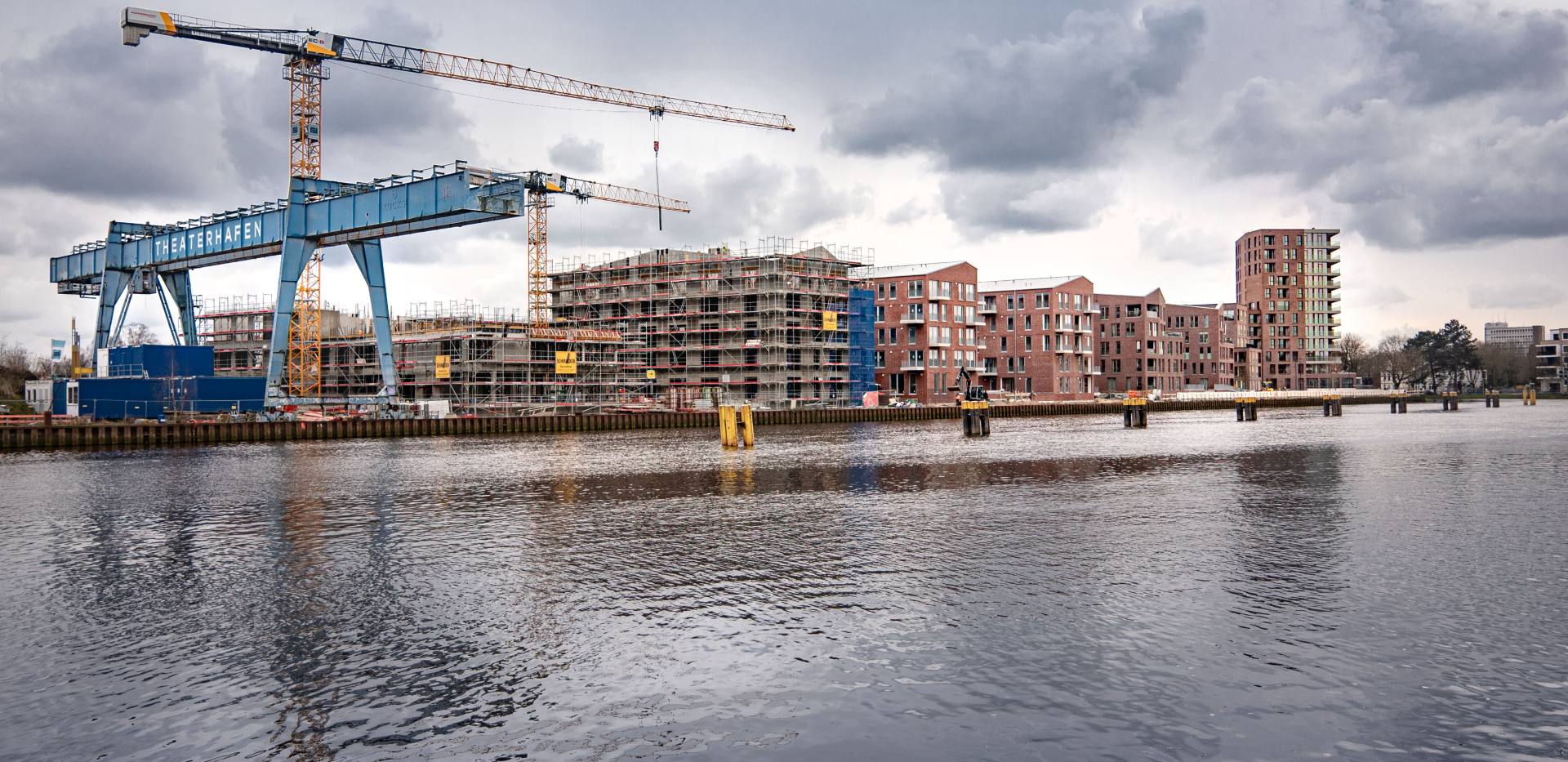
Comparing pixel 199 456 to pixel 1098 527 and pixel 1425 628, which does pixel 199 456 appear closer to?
pixel 1098 527

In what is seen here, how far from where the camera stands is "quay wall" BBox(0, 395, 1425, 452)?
184ft

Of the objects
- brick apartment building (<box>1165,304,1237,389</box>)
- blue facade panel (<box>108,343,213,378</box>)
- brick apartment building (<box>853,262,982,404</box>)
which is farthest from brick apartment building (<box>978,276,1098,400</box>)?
blue facade panel (<box>108,343,213,378</box>)

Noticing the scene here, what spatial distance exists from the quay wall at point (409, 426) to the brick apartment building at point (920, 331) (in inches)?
301

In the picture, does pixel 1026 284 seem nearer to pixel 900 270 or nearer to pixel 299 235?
pixel 900 270

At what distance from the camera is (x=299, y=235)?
6397 centimetres

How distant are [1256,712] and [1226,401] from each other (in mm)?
127892

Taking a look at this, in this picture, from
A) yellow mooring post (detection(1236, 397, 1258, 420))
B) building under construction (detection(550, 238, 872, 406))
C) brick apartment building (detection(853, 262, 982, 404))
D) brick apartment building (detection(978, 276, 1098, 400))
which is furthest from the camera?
brick apartment building (detection(978, 276, 1098, 400))

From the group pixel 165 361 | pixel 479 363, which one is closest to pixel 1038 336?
pixel 479 363

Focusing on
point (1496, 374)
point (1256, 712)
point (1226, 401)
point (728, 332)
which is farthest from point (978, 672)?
point (1496, 374)

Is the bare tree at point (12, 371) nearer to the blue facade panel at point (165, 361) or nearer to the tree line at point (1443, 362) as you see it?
the blue facade panel at point (165, 361)

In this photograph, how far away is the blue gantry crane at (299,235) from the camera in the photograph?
56.0 metres

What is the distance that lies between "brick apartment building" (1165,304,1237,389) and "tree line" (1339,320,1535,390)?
4019 cm

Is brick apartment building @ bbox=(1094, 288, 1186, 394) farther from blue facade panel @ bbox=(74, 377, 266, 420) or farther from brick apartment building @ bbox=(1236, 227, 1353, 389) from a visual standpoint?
blue facade panel @ bbox=(74, 377, 266, 420)

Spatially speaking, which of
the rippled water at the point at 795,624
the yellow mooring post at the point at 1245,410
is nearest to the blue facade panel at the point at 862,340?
the yellow mooring post at the point at 1245,410
